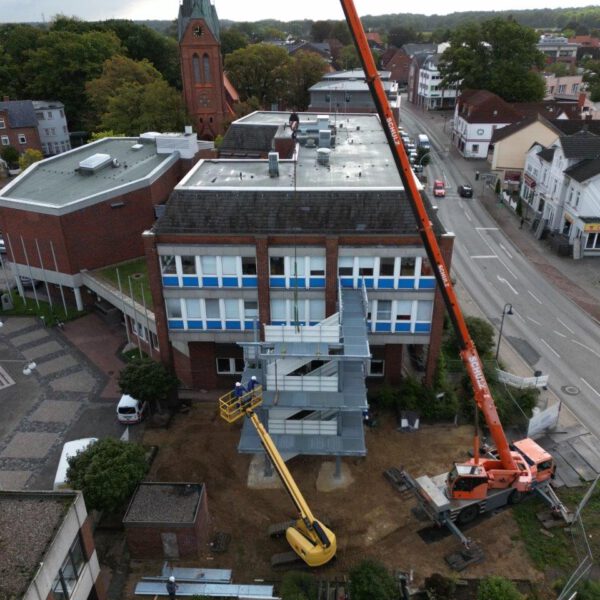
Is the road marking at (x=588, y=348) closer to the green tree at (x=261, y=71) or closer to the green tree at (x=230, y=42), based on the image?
the green tree at (x=261, y=71)

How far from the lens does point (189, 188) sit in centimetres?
3120

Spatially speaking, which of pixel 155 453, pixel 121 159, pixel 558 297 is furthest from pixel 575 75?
pixel 155 453

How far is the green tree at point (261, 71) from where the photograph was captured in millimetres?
89938

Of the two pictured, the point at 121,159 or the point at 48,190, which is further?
the point at 121,159

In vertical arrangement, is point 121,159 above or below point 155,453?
above

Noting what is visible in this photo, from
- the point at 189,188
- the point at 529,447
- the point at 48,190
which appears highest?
the point at 189,188

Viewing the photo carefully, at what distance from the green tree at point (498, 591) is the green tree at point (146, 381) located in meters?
19.0

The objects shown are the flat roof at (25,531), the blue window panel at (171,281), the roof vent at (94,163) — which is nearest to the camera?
the flat roof at (25,531)

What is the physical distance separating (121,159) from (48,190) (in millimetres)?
8044

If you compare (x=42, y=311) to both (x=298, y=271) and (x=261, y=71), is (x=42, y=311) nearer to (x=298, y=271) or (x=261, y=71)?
(x=298, y=271)

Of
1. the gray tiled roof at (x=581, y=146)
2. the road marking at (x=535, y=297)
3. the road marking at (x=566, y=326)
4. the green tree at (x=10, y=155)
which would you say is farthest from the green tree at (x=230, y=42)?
the road marking at (x=566, y=326)

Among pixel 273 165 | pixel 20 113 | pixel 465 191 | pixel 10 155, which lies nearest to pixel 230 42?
pixel 20 113

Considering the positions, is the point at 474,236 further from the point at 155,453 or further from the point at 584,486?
the point at 155,453

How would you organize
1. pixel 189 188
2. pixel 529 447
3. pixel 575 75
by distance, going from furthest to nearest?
1. pixel 575 75
2. pixel 189 188
3. pixel 529 447
